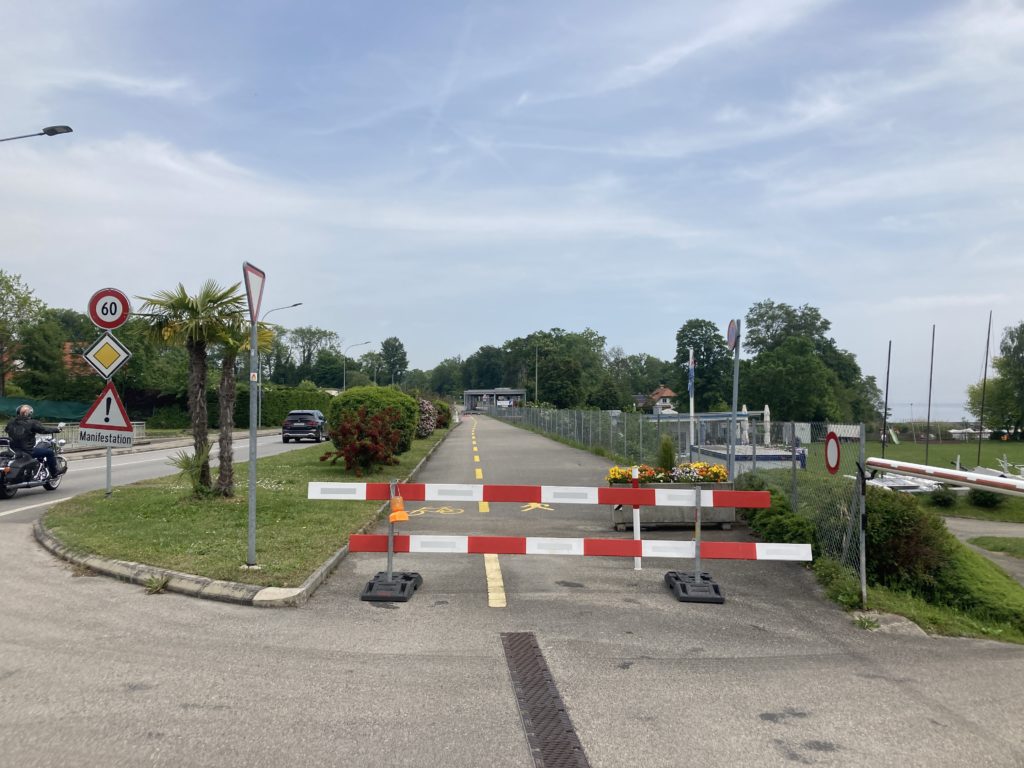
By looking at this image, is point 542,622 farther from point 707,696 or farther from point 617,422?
point 617,422

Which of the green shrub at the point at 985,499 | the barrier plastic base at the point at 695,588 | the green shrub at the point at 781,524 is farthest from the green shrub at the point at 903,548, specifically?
the green shrub at the point at 985,499

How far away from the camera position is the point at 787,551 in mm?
7250

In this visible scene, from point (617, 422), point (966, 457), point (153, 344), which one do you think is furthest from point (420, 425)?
point (966, 457)

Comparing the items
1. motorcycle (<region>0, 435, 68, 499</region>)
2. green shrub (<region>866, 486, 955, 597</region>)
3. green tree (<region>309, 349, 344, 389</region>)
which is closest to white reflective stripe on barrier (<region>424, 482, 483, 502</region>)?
green shrub (<region>866, 486, 955, 597</region>)

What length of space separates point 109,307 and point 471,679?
9.32 m

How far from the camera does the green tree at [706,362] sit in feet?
332

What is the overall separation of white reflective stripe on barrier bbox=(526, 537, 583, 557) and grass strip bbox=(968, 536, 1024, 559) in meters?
11.5

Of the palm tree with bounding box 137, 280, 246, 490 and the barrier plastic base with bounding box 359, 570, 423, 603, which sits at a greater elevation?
the palm tree with bounding box 137, 280, 246, 490

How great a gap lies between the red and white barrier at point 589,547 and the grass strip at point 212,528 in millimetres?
1146

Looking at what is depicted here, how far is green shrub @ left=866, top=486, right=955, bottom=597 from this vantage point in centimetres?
791

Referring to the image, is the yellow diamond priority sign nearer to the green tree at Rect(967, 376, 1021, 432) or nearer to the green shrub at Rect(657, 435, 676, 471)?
the green shrub at Rect(657, 435, 676, 471)

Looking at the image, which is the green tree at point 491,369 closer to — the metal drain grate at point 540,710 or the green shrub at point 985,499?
the green shrub at point 985,499

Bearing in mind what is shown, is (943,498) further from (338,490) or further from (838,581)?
(338,490)

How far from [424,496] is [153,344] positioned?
7.13m
